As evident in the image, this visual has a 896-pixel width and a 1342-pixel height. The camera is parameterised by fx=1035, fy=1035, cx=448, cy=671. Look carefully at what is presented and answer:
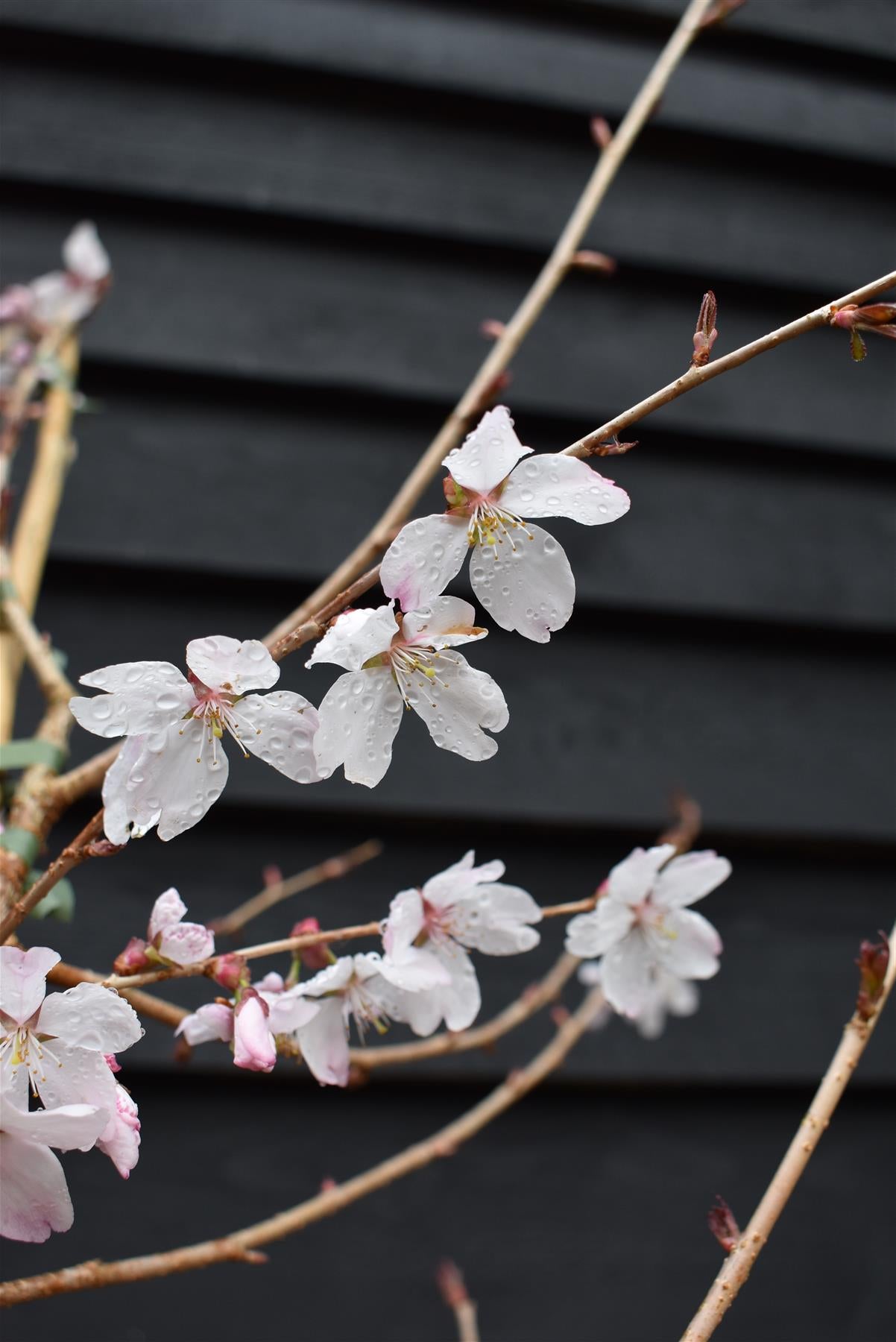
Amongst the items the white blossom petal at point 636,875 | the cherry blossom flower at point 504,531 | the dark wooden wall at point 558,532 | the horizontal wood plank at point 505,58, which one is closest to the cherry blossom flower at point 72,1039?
the cherry blossom flower at point 504,531

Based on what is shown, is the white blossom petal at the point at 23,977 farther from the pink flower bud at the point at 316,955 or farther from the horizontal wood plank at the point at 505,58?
the horizontal wood plank at the point at 505,58

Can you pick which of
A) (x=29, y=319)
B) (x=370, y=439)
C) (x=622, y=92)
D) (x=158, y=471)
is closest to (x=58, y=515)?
(x=158, y=471)

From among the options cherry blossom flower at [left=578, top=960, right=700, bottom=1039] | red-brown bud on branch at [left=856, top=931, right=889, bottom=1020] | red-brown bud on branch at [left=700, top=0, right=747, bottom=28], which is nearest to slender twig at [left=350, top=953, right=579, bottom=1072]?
cherry blossom flower at [left=578, top=960, right=700, bottom=1039]

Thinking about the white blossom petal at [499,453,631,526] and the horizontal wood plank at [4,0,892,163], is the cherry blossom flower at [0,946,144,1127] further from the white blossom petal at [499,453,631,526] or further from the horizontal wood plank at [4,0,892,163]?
the horizontal wood plank at [4,0,892,163]

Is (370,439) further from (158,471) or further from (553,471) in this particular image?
(553,471)

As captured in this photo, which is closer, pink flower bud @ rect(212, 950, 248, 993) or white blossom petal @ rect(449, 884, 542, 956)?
pink flower bud @ rect(212, 950, 248, 993)
